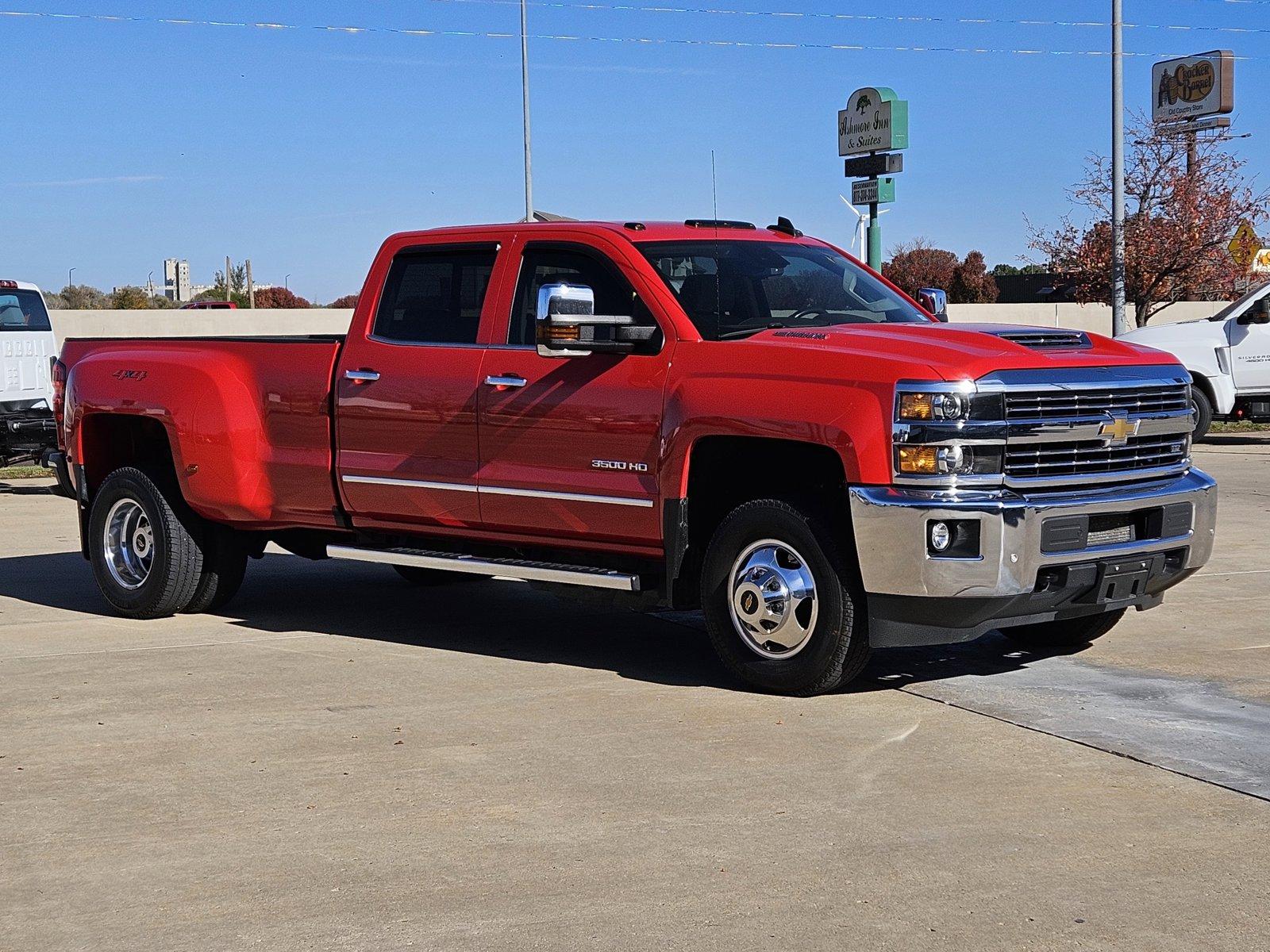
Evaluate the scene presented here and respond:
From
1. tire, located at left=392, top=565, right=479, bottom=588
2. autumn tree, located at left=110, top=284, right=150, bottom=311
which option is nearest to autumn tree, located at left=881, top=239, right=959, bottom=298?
autumn tree, located at left=110, top=284, right=150, bottom=311

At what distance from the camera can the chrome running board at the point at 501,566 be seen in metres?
7.49

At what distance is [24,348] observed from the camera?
Answer: 19609 mm

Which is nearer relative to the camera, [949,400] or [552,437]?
[949,400]

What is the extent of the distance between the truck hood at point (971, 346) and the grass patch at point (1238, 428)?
18.0m

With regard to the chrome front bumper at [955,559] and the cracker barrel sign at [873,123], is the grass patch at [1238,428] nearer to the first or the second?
the cracker barrel sign at [873,123]

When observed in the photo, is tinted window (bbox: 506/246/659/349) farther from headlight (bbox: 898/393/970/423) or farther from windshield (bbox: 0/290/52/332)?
windshield (bbox: 0/290/52/332)

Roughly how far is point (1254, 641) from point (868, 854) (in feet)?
12.9

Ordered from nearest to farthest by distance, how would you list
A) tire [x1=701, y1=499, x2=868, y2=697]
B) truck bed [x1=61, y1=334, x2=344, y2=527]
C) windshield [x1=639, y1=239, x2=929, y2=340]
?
tire [x1=701, y1=499, x2=868, y2=697]
windshield [x1=639, y1=239, x2=929, y2=340]
truck bed [x1=61, y1=334, x2=344, y2=527]

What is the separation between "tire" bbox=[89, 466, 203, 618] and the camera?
9.23 metres

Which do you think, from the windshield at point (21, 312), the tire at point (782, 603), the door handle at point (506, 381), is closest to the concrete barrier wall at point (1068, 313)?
the windshield at point (21, 312)

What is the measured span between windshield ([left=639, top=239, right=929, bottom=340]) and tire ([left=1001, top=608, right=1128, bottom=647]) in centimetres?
156

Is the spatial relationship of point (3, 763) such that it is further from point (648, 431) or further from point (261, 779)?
point (648, 431)

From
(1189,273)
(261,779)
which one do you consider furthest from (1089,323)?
(261,779)

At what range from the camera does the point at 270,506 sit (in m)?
8.84
